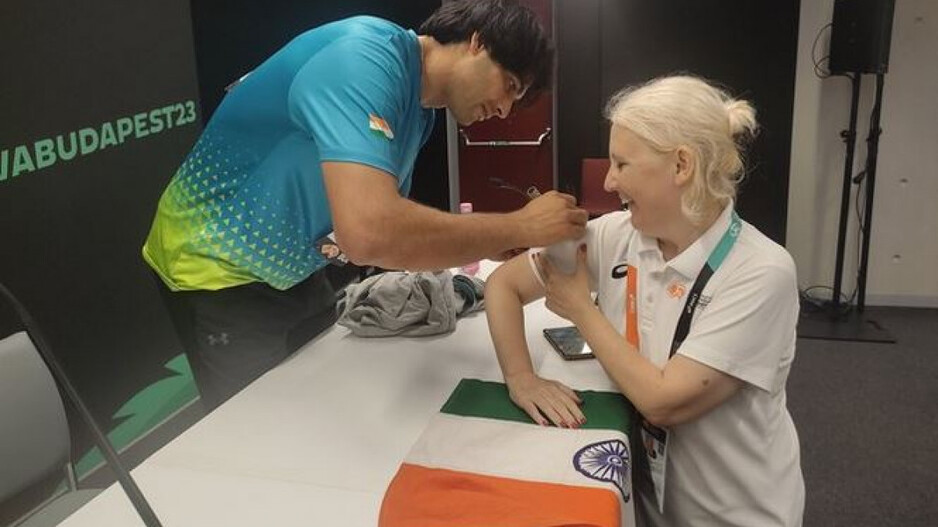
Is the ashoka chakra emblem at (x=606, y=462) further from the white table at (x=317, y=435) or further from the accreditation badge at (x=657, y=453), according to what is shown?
the white table at (x=317, y=435)

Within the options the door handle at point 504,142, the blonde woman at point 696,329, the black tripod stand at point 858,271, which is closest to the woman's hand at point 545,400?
the blonde woman at point 696,329

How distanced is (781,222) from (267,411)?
356cm

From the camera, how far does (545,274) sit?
1503 millimetres

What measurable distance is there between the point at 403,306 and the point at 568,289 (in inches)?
19.4

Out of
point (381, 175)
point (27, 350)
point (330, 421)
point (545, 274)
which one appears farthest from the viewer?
point (27, 350)

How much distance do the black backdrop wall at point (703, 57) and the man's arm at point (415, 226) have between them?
9.92 feet

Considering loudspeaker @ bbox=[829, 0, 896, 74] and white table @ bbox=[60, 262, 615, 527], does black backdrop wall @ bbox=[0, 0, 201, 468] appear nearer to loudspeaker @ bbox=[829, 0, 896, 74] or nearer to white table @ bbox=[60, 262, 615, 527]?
white table @ bbox=[60, 262, 615, 527]

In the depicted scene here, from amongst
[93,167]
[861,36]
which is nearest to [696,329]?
[93,167]

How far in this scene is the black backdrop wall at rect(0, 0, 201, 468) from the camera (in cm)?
215

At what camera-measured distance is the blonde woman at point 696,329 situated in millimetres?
1230

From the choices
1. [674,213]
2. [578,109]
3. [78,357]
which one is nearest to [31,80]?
[78,357]

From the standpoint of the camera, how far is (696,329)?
1.25 m

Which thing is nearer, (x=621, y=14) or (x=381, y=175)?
(x=381, y=175)

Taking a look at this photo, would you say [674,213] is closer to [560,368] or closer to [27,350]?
[560,368]
